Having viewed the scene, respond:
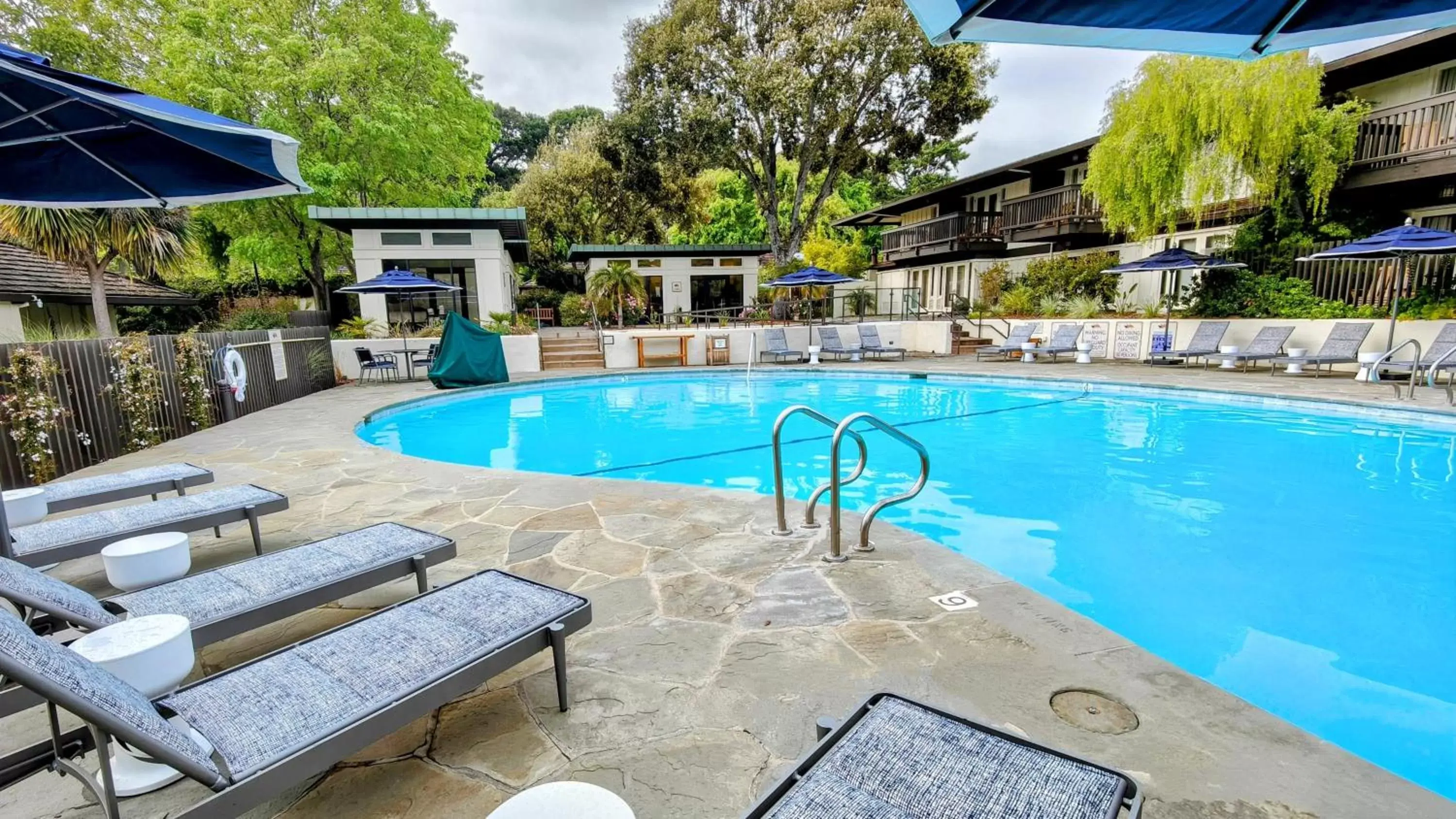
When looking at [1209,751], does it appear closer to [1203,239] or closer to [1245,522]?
[1245,522]

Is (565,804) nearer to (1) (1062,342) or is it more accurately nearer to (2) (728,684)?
(2) (728,684)

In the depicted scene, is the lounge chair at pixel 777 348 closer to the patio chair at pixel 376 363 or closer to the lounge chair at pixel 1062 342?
the lounge chair at pixel 1062 342

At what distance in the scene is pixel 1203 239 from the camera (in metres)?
17.3

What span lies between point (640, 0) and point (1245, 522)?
23.8m

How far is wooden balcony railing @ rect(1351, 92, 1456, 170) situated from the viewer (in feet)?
38.6

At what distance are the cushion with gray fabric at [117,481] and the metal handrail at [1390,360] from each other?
507 inches

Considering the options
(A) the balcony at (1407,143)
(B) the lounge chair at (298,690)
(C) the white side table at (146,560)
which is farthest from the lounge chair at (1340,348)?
(C) the white side table at (146,560)

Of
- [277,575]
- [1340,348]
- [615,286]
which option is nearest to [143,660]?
[277,575]

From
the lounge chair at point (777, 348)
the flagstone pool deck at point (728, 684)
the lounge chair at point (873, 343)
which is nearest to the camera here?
Answer: the flagstone pool deck at point (728, 684)

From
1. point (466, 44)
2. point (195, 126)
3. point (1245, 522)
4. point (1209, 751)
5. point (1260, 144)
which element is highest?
point (466, 44)

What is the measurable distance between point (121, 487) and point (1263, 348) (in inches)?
692

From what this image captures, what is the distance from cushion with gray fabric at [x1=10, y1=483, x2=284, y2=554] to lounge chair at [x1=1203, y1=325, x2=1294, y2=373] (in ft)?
51.9

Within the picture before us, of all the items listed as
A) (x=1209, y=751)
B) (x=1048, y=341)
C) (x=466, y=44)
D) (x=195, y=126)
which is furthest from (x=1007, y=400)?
(x=466, y=44)

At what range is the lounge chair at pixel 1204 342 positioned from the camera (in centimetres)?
1366
